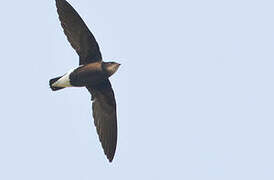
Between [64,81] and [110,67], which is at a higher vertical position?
[110,67]

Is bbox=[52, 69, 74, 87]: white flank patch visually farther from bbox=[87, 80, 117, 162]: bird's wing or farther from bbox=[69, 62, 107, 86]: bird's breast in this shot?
bbox=[87, 80, 117, 162]: bird's wing

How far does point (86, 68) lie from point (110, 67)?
471 mm

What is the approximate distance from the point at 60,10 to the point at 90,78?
4.32 ft

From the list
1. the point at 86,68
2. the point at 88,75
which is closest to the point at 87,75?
the point at 88,75

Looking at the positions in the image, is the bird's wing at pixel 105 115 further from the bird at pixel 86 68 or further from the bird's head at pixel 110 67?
the bird's head at pixel 110 67

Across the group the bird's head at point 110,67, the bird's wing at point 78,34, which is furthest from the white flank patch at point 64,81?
the bird's head at point 110,67

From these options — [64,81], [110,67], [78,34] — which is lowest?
[64,81]

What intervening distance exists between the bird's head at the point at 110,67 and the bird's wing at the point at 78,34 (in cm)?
35

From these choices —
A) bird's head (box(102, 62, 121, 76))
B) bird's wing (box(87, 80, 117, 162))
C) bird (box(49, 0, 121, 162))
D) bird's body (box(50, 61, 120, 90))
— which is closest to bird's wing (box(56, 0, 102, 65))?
bird (box(49, 0, 121, 162))

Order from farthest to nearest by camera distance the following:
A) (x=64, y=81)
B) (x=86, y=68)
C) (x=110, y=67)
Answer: (x=64, y=81) → (x=86, y=68) → (x=110, y=67)

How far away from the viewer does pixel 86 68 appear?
16.4 m

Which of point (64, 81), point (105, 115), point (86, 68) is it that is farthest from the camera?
point (105, 115)

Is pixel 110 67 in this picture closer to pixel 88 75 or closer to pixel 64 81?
pixel 88 75

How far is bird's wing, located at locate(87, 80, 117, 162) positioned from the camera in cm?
1712
